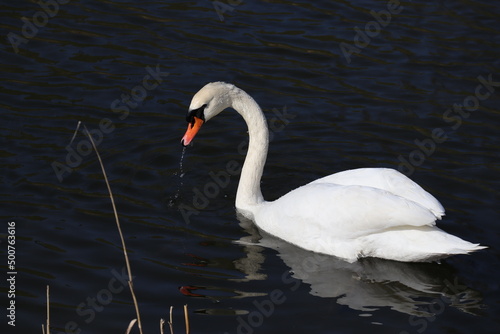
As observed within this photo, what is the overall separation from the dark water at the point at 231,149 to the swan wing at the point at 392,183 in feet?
1.97

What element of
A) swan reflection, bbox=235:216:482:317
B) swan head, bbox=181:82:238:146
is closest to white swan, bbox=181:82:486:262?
swan head, bbox=181:82:238:146

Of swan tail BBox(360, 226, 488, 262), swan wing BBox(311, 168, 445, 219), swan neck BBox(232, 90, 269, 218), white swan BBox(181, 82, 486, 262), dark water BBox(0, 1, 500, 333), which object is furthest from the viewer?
swan neck BBox(232, 90, 269, 218)

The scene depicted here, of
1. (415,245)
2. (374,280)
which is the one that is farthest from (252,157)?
(415,245)

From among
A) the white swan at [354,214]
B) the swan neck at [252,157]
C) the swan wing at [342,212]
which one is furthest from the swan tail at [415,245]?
the swan neck at [252,157]

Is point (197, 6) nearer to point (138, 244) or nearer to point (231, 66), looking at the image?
point (231, 66)

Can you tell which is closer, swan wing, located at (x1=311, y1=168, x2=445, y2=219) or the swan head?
swan wing, located at (x1=311, y1=168, x2=445, y2=219)

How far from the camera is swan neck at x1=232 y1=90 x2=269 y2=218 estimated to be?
30.1ft

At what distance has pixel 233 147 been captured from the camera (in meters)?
10.6

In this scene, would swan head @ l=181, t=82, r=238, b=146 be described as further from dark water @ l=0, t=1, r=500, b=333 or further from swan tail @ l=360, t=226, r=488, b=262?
swan tail @ l=360, t=226, r=488, b=262

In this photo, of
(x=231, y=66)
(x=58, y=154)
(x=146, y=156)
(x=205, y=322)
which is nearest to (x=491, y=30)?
(x=231, y=66)

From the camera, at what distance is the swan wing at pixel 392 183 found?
26.4 ft

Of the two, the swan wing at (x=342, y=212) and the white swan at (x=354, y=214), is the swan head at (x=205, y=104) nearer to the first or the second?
the white swan at (x=354, y=214)

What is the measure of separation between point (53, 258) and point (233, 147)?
9.91ft

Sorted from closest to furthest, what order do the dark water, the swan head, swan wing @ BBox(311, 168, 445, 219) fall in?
the dark water → swan wing @ BBox(311, 168, 445, 219) → the swan head
